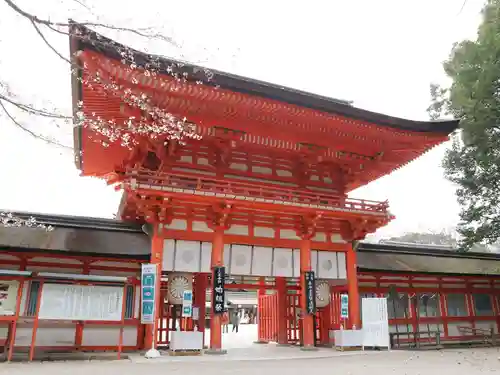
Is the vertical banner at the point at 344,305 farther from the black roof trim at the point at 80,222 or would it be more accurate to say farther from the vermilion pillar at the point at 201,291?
the black roof trim at the point at 80,222

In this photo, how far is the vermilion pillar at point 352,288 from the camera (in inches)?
518

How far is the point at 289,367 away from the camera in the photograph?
8.99 meters

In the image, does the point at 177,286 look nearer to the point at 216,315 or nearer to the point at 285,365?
the point at 216,315

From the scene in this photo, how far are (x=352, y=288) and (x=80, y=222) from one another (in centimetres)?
912

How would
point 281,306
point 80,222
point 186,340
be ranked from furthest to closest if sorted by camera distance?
point 281,306 → point 80,222 → point 186,340

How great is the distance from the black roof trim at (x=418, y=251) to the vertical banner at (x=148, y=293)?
860 cm

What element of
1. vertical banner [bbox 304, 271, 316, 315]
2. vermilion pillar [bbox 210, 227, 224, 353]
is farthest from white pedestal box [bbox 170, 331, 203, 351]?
vertical banner [bbox 304, 271, 316, 315]

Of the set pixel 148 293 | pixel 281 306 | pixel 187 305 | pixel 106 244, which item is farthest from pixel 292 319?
pixel 106 244

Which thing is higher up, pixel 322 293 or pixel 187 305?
pixel 322 293

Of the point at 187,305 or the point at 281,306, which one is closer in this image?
the point at 187,305

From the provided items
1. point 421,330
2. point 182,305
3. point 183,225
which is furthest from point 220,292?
point 421,330

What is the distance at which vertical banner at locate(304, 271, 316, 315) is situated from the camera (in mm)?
12383

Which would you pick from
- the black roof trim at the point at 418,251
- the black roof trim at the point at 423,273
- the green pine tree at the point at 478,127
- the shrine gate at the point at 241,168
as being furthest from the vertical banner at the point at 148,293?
the green pine tree at the point at 478,127

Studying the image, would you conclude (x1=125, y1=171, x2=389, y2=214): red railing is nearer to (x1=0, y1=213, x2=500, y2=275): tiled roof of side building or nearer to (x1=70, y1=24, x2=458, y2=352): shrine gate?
(x1=70, y1=24, x2=458, y2=352): shrine gate
